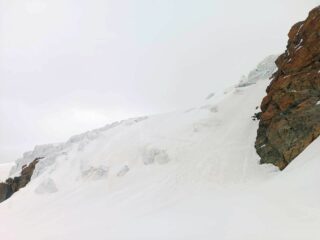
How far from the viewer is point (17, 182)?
4247 cm

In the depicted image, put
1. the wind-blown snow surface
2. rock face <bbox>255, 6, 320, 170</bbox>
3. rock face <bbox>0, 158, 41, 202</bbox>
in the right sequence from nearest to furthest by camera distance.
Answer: the wind-blown snow surface < rock face <bbox>255, 6, 320, 170</bbox> < rock face <bbox>0, 158, 41, 202</bbox>

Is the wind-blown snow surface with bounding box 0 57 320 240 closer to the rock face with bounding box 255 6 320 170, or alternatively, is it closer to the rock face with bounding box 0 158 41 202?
the rock face with bounding box 255 6 320 170

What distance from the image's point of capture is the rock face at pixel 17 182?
41469 mm

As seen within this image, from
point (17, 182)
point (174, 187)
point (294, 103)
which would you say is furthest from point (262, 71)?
point (17, 182)

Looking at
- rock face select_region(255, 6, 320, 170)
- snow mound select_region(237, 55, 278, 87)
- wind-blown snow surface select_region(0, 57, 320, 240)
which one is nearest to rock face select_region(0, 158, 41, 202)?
wind-blown snow surface select_region(0, 57, 320, 240)

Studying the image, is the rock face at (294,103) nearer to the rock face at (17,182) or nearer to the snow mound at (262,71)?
the snow mound at (262,71)

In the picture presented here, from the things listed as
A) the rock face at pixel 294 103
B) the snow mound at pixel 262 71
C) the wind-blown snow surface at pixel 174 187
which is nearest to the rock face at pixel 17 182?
the wind-blown snow surface at pixel 174 187

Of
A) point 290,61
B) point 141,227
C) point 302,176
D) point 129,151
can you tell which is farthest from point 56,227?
point 290,61

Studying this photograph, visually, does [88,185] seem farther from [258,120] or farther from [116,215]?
[258,120]

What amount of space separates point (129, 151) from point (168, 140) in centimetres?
367

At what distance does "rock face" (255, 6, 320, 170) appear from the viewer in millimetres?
21281

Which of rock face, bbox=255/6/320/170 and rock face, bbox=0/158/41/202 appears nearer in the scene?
rock face, bbox=255/6/320/170

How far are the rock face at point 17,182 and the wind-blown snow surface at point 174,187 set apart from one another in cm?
234

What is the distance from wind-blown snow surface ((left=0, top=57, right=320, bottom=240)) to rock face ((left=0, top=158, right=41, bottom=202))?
234cm
